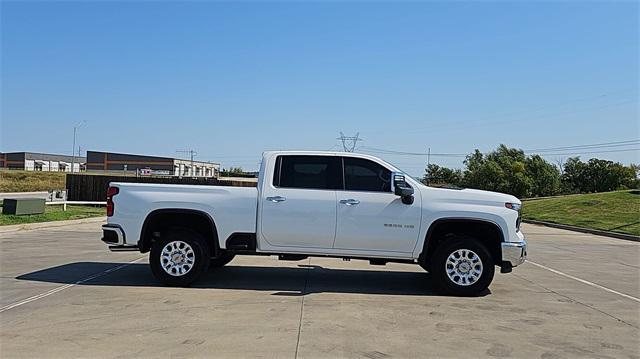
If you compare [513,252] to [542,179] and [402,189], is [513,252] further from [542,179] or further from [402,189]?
[542,179]

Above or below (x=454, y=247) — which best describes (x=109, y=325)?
below

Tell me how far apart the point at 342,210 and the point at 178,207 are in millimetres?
2505

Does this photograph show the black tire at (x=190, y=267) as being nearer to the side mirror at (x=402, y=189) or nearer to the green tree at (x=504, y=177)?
the side mirror at (x=402, y=189)

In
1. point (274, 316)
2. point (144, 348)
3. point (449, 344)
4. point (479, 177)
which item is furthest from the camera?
point (479, 177)

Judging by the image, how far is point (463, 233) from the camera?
8.70 meters

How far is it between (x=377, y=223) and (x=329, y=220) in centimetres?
72

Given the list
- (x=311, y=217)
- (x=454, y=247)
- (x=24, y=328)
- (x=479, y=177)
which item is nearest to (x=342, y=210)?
(x=311, y=217)

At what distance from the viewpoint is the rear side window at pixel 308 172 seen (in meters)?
8.62

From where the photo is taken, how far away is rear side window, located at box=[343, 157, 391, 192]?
8531 millimetres

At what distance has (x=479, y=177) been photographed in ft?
202

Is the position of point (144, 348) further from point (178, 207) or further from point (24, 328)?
point (178, 207)

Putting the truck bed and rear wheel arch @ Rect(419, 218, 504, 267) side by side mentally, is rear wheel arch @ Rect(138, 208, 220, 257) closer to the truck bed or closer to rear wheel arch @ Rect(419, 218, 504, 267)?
the truck bed

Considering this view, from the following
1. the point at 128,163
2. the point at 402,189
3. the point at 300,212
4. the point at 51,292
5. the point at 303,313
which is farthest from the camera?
the point at 128,163

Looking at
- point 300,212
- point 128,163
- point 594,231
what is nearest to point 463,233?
point 300,212
